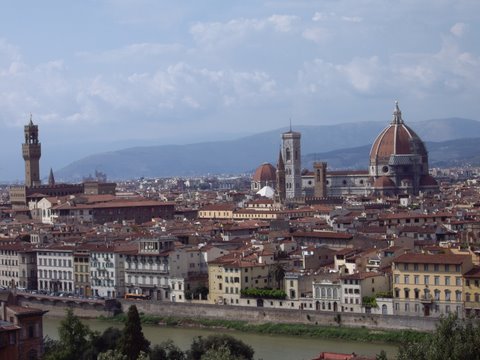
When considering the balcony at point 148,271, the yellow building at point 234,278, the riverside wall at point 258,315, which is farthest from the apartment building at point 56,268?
the yellow building at point 234,278

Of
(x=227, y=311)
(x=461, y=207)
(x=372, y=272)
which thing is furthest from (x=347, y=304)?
(x=461, y=207)

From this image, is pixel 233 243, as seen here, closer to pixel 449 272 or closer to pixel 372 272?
pixel 372 272

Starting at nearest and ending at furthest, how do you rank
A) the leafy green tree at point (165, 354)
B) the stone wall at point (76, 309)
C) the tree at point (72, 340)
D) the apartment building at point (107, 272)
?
the tree at point (72, 340) < the leafy green tree at point (165, 354) < the stone wall at point (76, 309) < the apartment building at point (107, 272)

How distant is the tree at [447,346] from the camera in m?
20.0

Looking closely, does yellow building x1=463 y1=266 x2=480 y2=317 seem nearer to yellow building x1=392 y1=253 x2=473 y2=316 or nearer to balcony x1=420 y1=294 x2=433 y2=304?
yellow building x1=392 y1=253 x2=473 y2=316

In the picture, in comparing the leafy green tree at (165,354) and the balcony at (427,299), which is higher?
the balcony at (427,299)

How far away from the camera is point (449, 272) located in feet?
117

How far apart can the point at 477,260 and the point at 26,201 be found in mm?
54533

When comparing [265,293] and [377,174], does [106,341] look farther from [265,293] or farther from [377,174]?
[377,174]

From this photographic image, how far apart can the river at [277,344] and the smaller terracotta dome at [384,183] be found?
58262 millimetres

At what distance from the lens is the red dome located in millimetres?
99000

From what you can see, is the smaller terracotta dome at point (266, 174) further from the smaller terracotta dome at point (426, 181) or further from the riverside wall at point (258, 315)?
the riverside wall at point (258, 315)

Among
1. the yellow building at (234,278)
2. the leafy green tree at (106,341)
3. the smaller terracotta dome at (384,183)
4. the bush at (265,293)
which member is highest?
the smaller terracotta dome at (384,183)

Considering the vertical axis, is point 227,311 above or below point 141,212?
below
